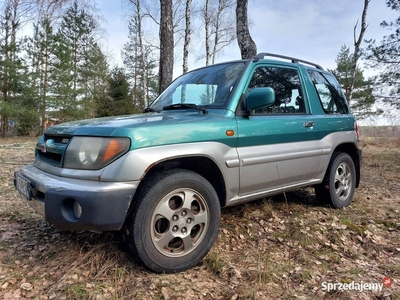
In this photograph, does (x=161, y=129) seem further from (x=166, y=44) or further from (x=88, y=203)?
(x=166, y=44)

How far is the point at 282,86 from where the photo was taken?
324 centimetres

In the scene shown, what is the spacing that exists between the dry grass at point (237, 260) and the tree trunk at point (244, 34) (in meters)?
4.75

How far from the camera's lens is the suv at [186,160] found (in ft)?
6.31

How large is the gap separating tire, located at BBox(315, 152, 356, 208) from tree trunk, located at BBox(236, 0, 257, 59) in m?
4.20

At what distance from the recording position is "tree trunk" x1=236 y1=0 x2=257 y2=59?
23.3 feet

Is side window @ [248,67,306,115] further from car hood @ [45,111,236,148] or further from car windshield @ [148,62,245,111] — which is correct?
car hood @ [45,111,236,148]

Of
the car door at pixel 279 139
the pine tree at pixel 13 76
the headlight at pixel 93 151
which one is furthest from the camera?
the pine tree at pixel 13 76

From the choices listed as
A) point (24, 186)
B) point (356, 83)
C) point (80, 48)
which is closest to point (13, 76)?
point (80, 48)

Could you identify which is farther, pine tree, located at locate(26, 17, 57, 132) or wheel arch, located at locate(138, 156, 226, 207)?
pine tree, located at locate(26, 17, 57, 132)

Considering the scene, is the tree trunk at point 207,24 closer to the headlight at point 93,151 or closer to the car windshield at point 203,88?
the car windshield at point 203,88

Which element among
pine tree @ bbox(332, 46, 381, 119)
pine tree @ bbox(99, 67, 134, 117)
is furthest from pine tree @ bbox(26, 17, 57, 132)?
pine tree @ bbox(332, 46, 381, 119)

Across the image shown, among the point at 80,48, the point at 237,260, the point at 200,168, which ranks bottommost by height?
the point at 237,260

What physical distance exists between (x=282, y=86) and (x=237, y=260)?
2.02 m

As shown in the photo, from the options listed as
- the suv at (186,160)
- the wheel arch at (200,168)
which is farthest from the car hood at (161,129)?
the wheel arch at (200,168)
